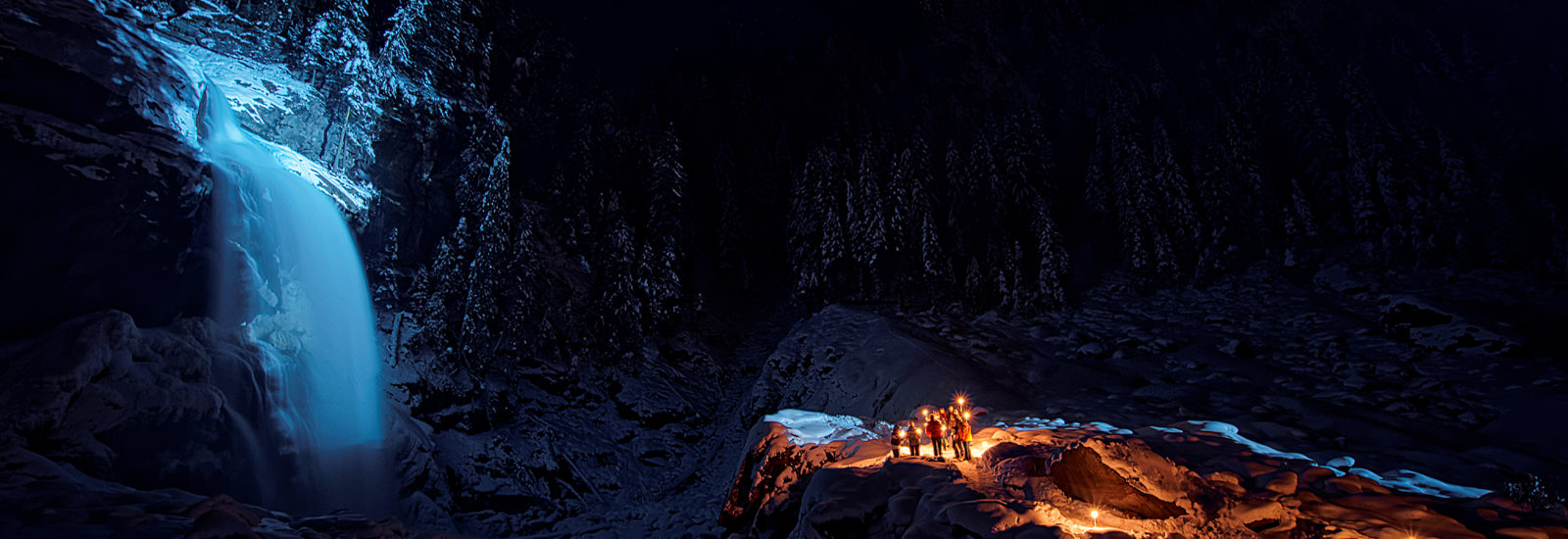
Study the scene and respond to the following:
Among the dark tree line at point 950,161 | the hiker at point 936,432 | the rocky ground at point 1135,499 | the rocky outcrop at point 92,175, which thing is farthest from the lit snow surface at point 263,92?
the hiker at point 936,432

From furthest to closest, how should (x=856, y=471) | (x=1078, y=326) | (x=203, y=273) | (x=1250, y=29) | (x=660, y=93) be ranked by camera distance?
(x=660, y=93)
(x=1250, y=29)
(x=1078, y=326)
(x=203, y=273)
(x=856, y=471)

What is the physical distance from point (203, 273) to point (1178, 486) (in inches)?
1267

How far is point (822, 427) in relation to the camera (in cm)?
1788

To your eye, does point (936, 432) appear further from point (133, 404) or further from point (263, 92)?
point (263, 92)

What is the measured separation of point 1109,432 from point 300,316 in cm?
3395

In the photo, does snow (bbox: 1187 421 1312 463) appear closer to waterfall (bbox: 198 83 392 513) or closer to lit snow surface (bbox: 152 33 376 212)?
waterfall (bbox: 198 83 392 513)

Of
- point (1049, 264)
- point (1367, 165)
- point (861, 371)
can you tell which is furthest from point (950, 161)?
point (1367, 165)

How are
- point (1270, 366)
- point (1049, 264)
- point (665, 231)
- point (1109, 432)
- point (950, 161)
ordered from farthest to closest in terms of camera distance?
point (950, 161), point (665, 231), point (1049, 264), point (1270, 366), point (1109, 432)

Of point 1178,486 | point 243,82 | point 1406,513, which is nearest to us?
point 1406,513

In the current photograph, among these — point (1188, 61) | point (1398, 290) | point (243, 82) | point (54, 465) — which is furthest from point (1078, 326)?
point (243, 82)

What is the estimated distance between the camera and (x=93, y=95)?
18250 millimetres

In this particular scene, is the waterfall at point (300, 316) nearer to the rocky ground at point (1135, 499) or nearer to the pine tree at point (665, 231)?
the pine tree at point (665, 231)

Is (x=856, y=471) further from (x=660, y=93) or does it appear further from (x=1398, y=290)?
(x=660, y=93)

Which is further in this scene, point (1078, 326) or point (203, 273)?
point (1078, 326)
